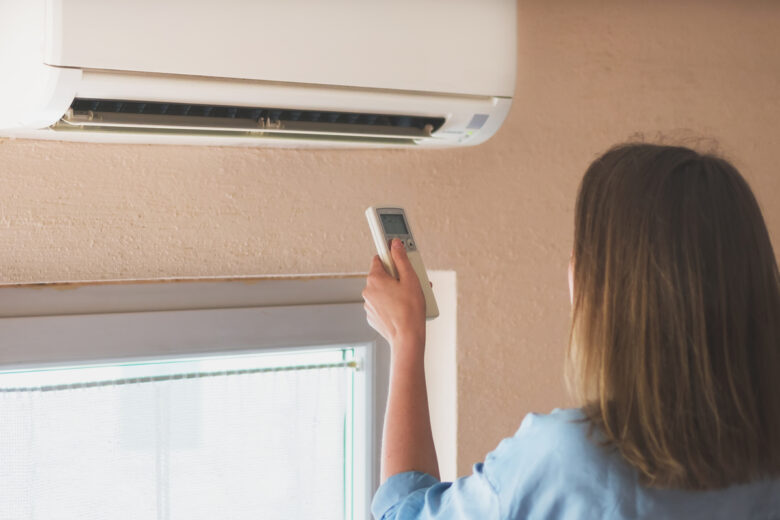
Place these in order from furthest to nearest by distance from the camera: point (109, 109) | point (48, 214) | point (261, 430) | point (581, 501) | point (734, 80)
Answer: point (734, 80) < point (261, 430) < point (48, 214) < point (109, 109) < point (581, 501)

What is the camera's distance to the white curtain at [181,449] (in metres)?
1.01

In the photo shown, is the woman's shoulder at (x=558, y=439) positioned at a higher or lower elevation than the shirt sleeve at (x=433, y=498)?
higher

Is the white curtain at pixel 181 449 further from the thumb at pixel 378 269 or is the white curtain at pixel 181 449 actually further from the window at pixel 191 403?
the thumb at pixel 378 269

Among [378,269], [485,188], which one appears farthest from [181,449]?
[485,188]

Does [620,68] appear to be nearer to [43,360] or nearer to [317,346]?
[317,346]

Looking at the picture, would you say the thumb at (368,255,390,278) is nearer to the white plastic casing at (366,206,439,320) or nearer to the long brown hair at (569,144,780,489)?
the white plastic casing at (366,206,439,320)

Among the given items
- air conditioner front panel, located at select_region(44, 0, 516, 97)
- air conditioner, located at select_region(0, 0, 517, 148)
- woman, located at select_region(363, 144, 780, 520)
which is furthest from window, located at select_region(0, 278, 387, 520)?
woman, located at select_region(363, 144, 780, 520)

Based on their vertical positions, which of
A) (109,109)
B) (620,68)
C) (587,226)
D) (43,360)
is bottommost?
(43,360)

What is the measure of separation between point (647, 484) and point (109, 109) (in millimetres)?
610

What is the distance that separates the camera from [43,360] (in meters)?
0.97

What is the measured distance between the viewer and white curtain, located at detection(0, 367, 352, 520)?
39.7 inches

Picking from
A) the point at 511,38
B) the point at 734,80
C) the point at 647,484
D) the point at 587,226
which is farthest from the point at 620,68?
the point at 647,484

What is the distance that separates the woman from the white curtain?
0.51 metres

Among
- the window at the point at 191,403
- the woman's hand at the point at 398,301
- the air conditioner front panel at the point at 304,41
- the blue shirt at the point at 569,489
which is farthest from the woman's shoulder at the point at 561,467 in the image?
the window at the point at 191,403
